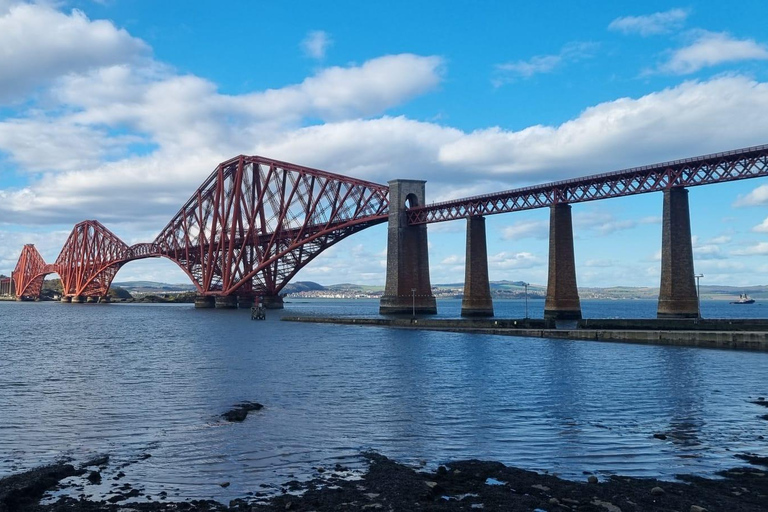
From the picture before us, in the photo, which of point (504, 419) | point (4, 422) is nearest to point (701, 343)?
point (504, 419)

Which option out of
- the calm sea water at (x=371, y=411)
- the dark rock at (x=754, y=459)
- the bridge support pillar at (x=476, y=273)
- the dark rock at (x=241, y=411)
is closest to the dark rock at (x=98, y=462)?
the calm sea water at (x=371, y=411)

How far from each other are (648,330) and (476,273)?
123 ft

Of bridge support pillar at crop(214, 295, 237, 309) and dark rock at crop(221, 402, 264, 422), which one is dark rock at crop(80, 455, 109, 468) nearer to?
dark rock at crop(221, 402, 264, 422)

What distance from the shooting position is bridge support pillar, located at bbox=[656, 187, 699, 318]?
218 ft

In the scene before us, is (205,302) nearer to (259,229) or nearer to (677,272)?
(259,229)

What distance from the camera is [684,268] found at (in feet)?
218

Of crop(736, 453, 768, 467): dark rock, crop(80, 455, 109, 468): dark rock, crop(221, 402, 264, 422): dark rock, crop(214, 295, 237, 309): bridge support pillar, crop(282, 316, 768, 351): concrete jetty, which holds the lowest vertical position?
crop(80, 455, 109, 468): dark rock

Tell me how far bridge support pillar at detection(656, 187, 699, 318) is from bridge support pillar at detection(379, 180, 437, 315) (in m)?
41.3

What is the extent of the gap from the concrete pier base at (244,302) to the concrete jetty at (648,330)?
282 ft

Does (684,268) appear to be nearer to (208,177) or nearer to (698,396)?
(698,396)

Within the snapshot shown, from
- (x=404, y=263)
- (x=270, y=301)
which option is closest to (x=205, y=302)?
(x=270, y=301)

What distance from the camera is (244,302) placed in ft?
519

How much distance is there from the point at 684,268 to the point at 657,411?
45047mm

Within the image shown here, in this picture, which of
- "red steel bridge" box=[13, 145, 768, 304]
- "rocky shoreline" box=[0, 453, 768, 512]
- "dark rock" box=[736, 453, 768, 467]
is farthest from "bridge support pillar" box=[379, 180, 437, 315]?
"rocky shoreline" box=[0, 453, 768, 512]
